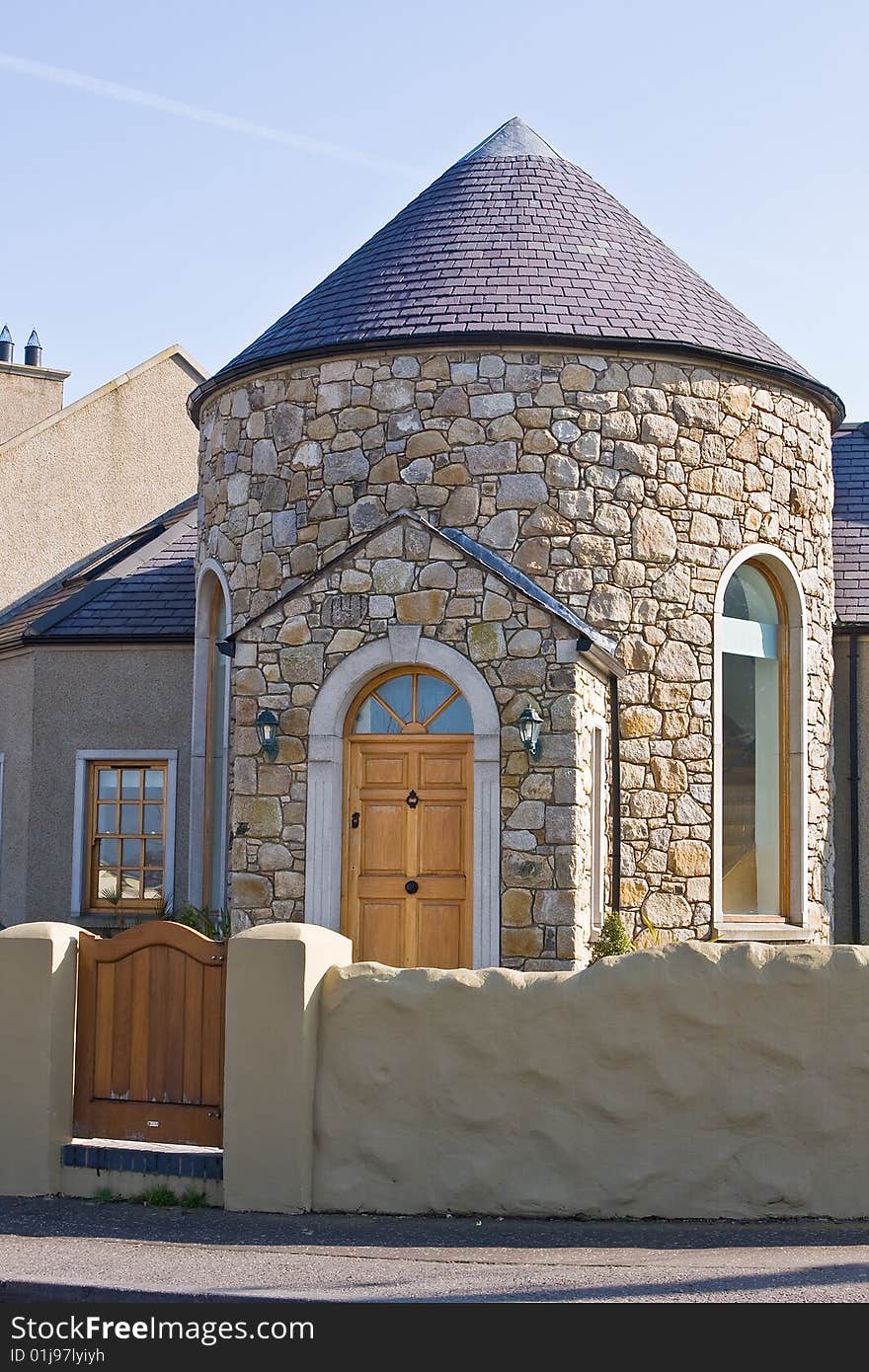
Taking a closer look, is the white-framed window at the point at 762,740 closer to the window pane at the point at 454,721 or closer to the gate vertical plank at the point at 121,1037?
the window pane at the point at 454,721

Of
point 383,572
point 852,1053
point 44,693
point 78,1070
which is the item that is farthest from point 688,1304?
point 44,693

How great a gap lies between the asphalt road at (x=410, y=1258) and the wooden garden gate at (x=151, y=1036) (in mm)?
497

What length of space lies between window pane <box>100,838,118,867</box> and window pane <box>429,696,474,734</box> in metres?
5.47

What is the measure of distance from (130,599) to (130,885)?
3.20 metres

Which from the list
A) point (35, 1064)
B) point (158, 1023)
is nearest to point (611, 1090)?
point (158, 1023)

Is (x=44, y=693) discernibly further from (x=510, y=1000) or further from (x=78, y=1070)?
(x=510, y=1000)

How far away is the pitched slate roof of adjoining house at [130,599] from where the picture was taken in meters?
17.6

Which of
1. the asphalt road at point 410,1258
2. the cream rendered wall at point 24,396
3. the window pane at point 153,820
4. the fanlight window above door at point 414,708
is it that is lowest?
the asphalt road at point 410,1258

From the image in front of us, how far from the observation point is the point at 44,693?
697 inches

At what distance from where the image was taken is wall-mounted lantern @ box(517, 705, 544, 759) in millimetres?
12484

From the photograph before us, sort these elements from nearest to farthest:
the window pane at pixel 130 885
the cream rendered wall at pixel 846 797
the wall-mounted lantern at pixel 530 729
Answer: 1. the wall-mounted lantern at pixel 530 729
2. the cream rendered wall at pixel 846 797
3. the window pane at pixel 130 885

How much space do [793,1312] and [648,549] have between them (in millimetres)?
8366

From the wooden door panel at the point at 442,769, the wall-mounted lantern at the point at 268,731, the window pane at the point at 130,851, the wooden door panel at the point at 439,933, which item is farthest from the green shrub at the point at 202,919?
the wooden door panel at the point at 442,769

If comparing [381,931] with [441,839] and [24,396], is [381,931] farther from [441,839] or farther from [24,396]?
[24,396]
